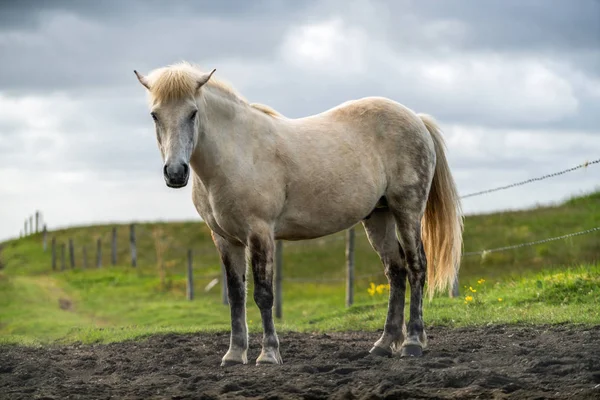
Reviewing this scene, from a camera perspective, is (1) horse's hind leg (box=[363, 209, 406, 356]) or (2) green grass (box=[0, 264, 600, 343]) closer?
(1) horse's hind leg (box=[363, 209, 406, 356])

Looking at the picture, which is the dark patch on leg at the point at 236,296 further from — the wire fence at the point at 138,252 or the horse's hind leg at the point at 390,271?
the wire fence at the point at 138,252

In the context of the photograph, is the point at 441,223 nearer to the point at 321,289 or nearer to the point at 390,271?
the point at 390,271

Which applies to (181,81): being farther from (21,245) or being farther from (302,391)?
(21,245)

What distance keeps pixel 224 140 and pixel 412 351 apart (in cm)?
246

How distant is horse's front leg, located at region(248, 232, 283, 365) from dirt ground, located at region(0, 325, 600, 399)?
220 millimetres

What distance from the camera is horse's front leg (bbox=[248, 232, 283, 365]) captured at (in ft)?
20.3

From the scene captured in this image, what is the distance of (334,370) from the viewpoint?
5.74 m

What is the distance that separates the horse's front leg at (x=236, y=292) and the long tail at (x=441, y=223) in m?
2.11

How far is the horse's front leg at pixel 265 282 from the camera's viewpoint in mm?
6191

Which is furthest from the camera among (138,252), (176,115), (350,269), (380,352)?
(138,252)

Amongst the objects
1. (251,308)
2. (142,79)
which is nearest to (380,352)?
(142,79)

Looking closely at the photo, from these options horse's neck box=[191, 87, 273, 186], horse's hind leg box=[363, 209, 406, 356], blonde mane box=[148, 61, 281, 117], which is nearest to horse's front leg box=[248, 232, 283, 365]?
horse's neck box=[191, 87, 273, 186]

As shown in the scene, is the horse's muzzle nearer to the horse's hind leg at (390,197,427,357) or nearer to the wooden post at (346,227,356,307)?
the horse's hind leg at (390,197,427,357)

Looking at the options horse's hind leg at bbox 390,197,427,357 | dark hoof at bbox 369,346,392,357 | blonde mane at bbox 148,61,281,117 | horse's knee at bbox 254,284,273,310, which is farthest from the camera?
horse's hind leg at bbox 390,197,427,357
